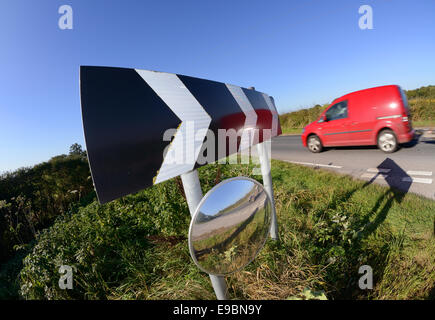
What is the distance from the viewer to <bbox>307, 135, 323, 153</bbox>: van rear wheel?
7426 mm

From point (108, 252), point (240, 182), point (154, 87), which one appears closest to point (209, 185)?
point (108, 252)

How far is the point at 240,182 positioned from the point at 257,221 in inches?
10.1

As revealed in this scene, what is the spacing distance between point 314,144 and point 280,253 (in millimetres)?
A: 6762

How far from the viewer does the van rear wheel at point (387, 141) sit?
221 inches

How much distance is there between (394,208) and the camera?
8.82ft

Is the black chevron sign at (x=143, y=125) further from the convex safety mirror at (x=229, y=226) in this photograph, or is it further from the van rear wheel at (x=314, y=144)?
the van rear wheel at (x=314, y=144)

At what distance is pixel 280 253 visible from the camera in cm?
192

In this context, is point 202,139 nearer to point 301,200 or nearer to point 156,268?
point 156,268

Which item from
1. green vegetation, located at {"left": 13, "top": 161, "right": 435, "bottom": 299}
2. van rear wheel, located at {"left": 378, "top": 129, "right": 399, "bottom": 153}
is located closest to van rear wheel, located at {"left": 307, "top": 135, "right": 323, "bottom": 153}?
van rear wheel, located at {"left": 378, "top": 129, "right": 399, "bottom": 153}

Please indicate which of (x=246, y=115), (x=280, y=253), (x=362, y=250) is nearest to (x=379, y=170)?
(x=362, y=250)

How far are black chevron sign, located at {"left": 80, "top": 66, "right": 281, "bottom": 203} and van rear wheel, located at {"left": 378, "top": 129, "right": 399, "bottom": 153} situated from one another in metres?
7.07

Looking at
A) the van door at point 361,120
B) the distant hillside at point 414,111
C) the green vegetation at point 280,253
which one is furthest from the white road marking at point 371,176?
the distant hillside at point 414,111

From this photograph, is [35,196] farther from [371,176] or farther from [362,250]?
[371,176]

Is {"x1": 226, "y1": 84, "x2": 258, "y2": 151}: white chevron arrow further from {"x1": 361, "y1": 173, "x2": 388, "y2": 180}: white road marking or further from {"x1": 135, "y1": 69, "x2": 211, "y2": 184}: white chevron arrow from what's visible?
{"x1": 361, "y1": 173, "x2": 388, "y2": 180}: white road marking
